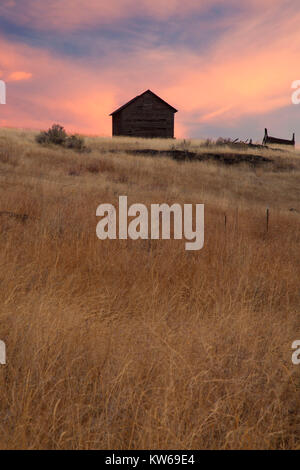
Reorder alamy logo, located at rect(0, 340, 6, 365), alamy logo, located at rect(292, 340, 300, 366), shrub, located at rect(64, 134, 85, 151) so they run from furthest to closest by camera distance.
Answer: shrub, located at rect(64, 134, 85, 151)
alamy logo, located at rect(292, 340, 300, 366)
alamy logo, located at rect(0, 340, 6, 365)

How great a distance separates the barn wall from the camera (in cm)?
3644

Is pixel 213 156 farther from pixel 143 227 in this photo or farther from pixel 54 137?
pixel 143 227

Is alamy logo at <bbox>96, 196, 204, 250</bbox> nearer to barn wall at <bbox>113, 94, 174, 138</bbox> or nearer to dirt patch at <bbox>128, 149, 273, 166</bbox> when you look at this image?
dirt patch at <bbox>128, 149, 273, 166</bbox>

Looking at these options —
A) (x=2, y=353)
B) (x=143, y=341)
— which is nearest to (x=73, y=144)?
(x=143, y=341)

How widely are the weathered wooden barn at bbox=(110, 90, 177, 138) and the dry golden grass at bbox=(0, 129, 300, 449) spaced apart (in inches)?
1273

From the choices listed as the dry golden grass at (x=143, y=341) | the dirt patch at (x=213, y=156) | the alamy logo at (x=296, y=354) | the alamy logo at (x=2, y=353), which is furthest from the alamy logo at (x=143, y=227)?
the dirt patch at (x=213, y=156)

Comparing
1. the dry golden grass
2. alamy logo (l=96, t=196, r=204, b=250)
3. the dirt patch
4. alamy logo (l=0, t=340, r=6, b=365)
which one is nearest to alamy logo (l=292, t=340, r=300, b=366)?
the dry golden grass

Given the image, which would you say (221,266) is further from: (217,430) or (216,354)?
(217,430)

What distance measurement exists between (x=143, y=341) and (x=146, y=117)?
120ft

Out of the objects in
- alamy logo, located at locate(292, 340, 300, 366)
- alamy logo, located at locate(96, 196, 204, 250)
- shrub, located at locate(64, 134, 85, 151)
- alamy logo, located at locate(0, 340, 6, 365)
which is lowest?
alamy logo, located at locate(292, 340, 300, 366)

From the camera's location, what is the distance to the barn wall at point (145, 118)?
120 ft

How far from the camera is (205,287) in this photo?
13.1 ft
